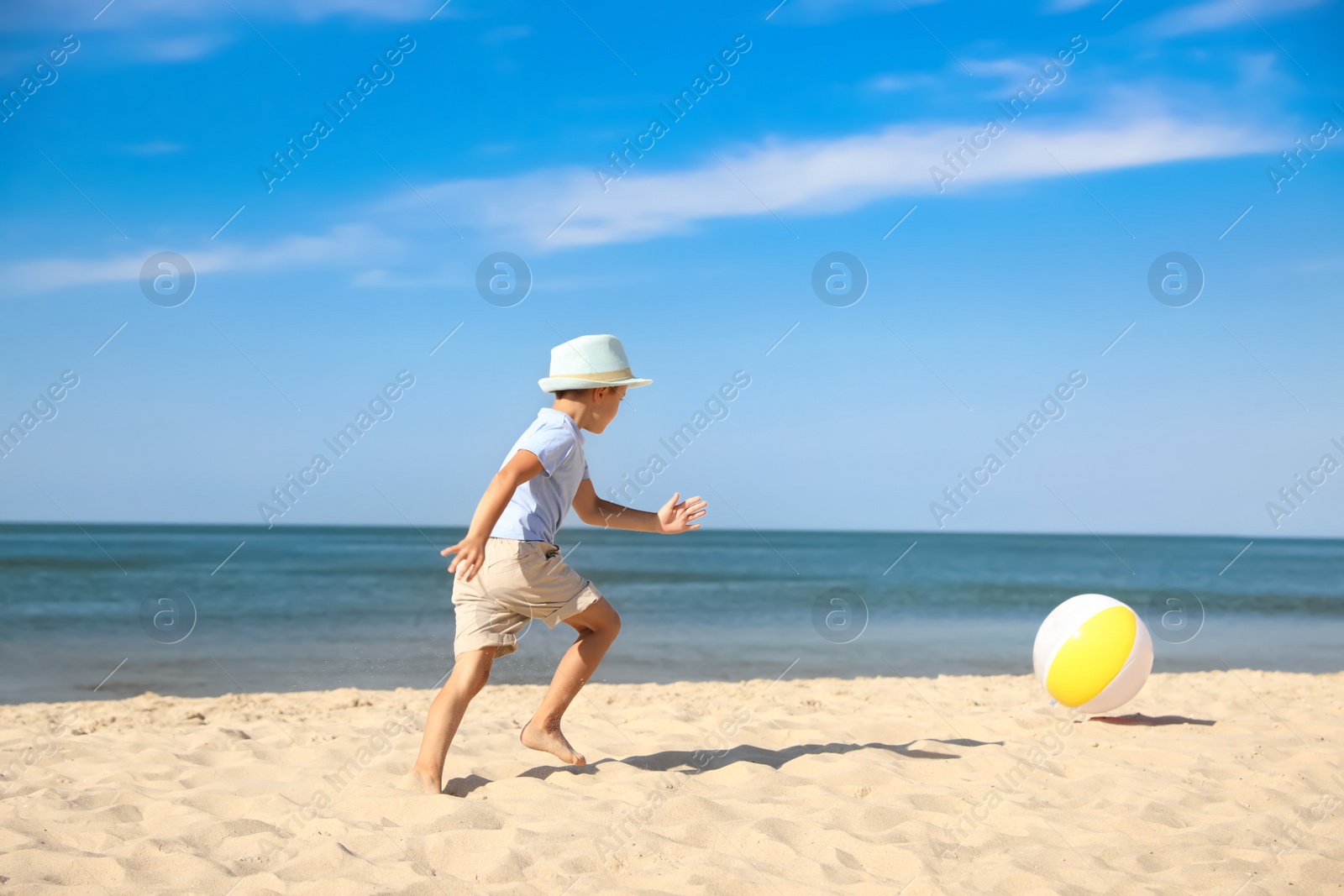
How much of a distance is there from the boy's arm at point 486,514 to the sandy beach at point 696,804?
3.05 ft

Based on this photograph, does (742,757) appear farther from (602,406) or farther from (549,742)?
(602,406)

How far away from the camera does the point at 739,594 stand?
2123 cm

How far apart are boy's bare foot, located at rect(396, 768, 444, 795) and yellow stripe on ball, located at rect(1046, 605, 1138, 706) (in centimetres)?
383

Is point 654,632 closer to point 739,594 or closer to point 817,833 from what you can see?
point 739,594

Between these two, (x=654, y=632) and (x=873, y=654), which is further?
(x=654, y=632)

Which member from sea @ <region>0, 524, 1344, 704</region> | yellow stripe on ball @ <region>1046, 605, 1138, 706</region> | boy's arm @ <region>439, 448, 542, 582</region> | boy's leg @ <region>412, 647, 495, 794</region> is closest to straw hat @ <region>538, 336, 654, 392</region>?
boy's arm @ <region>439, 448, 542, 582</region>

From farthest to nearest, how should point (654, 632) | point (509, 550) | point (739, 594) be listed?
point (739, 594) → point (654, 632) → point (509, 550)

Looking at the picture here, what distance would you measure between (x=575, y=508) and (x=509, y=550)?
0.53 metres

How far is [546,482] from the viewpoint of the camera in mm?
→ 4262

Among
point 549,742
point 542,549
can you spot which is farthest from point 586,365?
point 549,742

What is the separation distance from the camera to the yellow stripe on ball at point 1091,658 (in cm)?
572

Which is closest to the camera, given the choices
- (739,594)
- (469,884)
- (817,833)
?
(469,884)

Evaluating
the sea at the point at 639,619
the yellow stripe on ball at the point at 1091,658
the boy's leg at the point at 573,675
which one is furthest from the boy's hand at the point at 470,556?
the sea at the point at 639,619

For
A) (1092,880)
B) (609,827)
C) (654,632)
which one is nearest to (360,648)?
(654,632)
